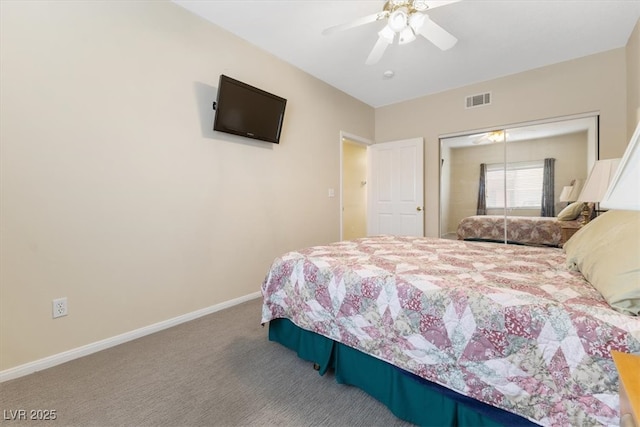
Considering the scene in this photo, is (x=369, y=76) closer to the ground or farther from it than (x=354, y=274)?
farther from it

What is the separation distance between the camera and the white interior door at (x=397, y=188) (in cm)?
437

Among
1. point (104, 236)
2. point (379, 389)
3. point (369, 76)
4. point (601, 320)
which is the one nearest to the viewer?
point (601, 320)

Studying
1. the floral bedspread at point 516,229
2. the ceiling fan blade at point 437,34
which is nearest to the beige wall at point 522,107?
the floral bedspread at point 516,229

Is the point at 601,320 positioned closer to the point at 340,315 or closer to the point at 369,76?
the point at 340,315

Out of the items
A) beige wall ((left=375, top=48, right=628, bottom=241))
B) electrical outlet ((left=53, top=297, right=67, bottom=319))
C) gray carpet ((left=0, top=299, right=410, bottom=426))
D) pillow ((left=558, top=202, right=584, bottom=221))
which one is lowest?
gray carpet ((left=0, top=299, right=410, bottom=426))

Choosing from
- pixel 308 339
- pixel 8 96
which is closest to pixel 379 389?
pixel 308 339

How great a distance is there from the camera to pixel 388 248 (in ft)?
7.30

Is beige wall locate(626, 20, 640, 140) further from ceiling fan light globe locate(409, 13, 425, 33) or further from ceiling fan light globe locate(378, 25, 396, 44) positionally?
ceiling fan light globe locate(378, 25, 396, 44)

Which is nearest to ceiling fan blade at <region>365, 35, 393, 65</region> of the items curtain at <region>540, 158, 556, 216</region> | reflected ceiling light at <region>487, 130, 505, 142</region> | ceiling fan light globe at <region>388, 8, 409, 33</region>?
ceiling fan light globe at <region>388, 8, 409, 33</region>

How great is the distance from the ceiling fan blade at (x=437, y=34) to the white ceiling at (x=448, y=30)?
0.38 m

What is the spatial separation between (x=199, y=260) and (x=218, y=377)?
121 centimetres

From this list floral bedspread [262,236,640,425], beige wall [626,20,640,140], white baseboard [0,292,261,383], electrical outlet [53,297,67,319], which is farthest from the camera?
beige wall [626,20,640,140]

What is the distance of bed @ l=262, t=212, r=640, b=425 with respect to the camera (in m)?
0.95

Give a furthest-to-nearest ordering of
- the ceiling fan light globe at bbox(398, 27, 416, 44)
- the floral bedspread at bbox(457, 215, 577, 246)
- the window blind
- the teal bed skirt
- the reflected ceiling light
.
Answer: the reflected ceiling light < the window blind < the floral bedspread at bbox(457, 215, 577, 246) < the ceiling fan light globe at bbox(398, 27, 416, 44) < the teal bed skirt
